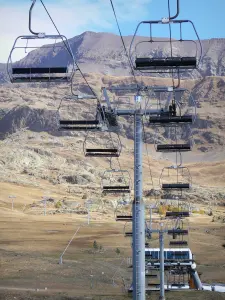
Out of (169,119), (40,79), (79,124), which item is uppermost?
(79,124)

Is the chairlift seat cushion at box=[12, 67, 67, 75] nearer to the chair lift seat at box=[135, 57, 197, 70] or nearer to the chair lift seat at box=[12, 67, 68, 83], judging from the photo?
the chair lift seat at box=[12, 67, 68, 83]

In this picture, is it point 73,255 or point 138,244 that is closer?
point 138,244

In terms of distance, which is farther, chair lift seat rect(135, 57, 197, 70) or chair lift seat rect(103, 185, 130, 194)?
chair lift seat rect(103, 185, 130, 194)

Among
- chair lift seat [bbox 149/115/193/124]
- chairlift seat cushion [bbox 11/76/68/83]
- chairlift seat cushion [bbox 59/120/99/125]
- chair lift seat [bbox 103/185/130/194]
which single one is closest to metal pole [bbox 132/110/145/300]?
chair lift seat [bbox 149/115/193/124]

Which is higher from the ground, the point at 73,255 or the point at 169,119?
the point at 73,255

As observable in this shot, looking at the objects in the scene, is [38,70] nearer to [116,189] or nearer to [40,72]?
[40,72]

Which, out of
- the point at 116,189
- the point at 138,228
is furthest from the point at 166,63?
the point at 116,189

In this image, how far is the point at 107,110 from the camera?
15.3 metres

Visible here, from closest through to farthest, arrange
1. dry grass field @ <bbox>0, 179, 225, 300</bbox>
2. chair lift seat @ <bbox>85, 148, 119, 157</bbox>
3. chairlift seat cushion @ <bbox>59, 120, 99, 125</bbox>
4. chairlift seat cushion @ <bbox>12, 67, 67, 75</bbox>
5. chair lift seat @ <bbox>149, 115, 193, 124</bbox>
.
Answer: chairlift seat cushion @ <bbox>12, 67, 67, 75</bbox>, chair lift seat @ <bbox>149, 115, 193, 124</bbox>, chairlift seat cushion @ <bbox>59, 120, 99, 125</bbox>, chair lift seat @ <bbox>85, 148, 119, 157</bbox>, dry grass field @ <bbox>0, 179, 225, 300</bbox>

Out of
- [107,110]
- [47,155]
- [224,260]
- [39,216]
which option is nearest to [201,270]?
[224,260]

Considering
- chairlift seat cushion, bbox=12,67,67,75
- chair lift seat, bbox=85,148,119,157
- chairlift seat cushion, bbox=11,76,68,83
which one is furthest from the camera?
chair lift seat, bbox=85,148,119,157

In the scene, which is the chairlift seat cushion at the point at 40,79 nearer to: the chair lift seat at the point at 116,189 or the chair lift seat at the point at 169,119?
the chair lift seat at the point at 169,119

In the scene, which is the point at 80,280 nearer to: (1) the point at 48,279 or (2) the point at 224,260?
(1) the point at 48,279

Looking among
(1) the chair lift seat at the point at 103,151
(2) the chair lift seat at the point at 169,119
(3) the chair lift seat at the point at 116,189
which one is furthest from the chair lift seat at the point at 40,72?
(3) the chair lift seat at the point at 116,189
